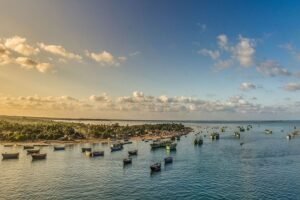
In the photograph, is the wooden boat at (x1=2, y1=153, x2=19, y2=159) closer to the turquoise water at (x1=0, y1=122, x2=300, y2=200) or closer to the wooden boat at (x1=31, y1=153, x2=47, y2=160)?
the turquoise water at (x1=0, y1=122, x2=300, y2=200)

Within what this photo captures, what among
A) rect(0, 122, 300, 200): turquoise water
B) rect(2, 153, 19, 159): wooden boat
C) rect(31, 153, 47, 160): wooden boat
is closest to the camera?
rect(0, 122, 300, 200): turquoise water

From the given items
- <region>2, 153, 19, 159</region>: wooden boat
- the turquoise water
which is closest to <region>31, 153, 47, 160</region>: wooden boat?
the turquoise water

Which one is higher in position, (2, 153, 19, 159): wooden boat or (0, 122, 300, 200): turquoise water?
(2, 153, 19, 159): wooden boat

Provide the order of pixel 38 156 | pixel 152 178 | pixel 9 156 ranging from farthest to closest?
pixel 9 156, pixel 38 156, pixel 152 178

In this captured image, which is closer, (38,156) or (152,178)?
(152,178)

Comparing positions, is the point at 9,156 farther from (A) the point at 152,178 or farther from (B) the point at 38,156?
(A) the point at 152,178

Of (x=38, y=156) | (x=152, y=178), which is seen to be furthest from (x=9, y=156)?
(x=152, y=178)

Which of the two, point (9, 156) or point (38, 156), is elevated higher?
point (38, 156)

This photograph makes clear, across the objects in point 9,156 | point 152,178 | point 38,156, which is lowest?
point 152,178

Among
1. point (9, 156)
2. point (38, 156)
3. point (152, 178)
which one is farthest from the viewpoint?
point (9, 156)
